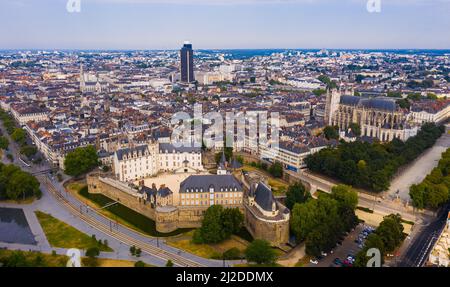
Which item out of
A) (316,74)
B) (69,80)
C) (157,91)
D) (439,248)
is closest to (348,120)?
(439,248)

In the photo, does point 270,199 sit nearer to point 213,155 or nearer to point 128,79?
point 213,155

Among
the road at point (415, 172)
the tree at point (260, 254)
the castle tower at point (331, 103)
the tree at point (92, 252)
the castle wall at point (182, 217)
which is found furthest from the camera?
the castle tower at point (331, 103)

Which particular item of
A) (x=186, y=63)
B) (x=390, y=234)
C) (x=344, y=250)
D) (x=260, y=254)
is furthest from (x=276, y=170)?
(x=186, y=63)

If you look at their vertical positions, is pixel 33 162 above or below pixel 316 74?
below

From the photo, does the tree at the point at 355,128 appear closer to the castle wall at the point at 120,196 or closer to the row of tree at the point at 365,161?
the row of tree at the point at 365,161

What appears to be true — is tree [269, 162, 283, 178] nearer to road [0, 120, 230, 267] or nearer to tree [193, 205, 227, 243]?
tree [193, 205, 227, 243]

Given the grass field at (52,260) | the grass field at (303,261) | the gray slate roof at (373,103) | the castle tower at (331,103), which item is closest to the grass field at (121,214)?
the grass field at (52,260)

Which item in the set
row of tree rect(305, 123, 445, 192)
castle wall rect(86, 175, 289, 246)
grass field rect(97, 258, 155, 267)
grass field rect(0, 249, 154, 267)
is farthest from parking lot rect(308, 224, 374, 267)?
grass field rect(97, 258, 155, 267)
